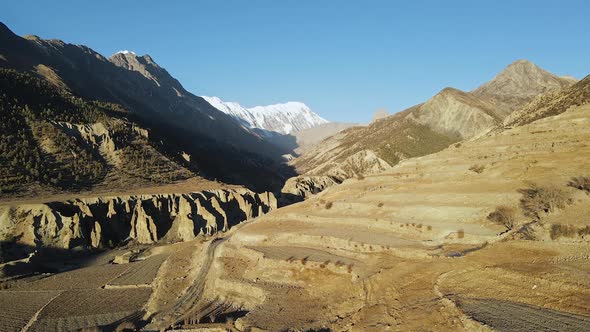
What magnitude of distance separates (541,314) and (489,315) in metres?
1.66

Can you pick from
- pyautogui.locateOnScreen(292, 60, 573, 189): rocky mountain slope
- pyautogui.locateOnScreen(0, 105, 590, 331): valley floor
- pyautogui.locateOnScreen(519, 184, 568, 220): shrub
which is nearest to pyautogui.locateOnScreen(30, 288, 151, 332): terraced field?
pyautogui.locateOnScreen(0, 105, 590, 331): valley floor

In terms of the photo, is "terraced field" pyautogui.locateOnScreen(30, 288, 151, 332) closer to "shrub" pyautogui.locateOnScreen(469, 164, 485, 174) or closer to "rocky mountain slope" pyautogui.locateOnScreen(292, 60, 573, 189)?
"shrub" pyautogui.locateOnScreen(469, 164, 485, 174)

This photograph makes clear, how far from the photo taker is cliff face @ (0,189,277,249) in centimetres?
4834

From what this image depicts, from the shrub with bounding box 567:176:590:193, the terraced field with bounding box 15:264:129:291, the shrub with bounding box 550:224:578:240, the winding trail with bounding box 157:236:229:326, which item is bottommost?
the terraced field with bounding box 15:264:129:291

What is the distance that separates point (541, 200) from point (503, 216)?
11.4ft

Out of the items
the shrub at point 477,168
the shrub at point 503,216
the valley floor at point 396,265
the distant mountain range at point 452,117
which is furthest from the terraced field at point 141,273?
the distant mountain range at point 452,117

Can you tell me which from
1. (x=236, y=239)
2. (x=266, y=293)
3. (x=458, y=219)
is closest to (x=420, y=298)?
(x=266, y=293)

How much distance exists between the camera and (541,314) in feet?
48.1

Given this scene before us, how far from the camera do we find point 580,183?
98.7 feet

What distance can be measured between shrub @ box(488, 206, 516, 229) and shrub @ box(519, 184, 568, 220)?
863mm

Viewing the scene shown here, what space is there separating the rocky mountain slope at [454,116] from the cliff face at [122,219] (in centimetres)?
5175

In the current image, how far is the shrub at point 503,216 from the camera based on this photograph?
27009 millimetres

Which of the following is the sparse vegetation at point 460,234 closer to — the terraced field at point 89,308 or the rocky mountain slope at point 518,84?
the terraced field at point 89,308

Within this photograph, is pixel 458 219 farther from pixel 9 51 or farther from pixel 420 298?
pixel 9 51
